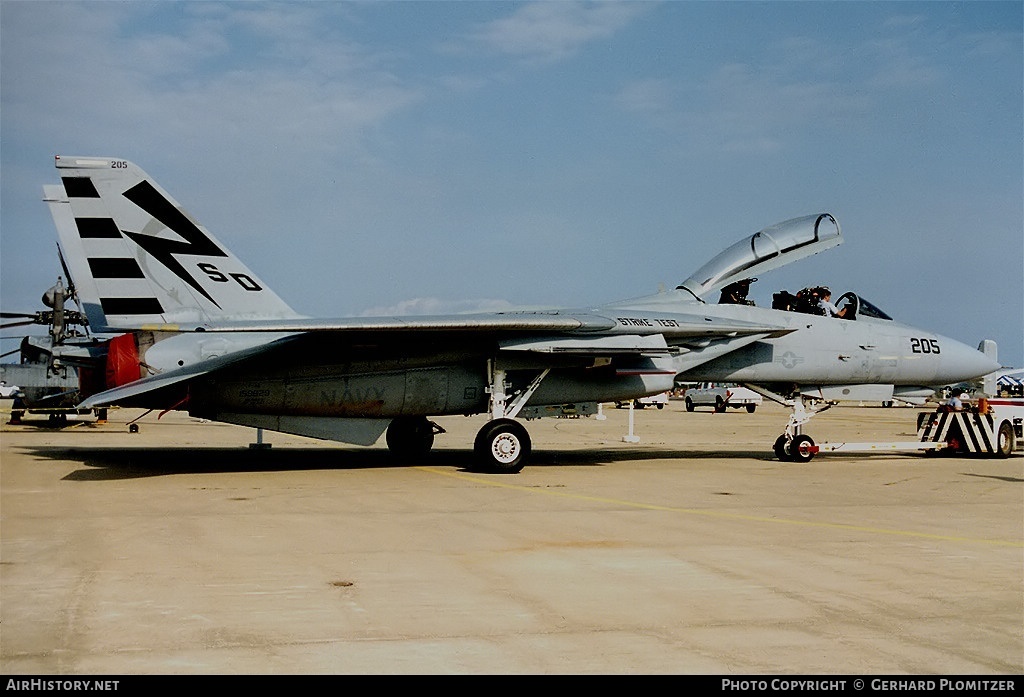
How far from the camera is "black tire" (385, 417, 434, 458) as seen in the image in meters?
16.2

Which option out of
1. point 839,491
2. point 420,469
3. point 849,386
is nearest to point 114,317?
point 420,469

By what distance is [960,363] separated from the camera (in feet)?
55.2

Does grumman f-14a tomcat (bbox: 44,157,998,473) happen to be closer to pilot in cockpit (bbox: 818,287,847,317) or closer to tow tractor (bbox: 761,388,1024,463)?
pilot in cockpit (bbox: 818,287,847,317)

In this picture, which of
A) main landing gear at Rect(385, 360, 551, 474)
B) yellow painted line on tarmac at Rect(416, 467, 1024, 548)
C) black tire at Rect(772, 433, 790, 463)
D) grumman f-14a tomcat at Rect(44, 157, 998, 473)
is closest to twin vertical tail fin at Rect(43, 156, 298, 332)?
grumman f-14a tomcat at Rect(44, 157, 998, 473)

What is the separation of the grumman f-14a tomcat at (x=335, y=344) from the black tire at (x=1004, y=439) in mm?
5476

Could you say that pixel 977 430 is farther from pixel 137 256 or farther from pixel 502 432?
pixel 137 256

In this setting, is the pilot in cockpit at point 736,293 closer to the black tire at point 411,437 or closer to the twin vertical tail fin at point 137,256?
the black tire at point 411,437

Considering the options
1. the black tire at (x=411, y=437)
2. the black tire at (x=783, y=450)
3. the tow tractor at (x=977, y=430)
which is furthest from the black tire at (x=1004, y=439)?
the black tire at (x=411, y=437)

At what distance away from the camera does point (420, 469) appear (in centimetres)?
1427

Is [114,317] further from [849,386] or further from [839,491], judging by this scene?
[849,386]

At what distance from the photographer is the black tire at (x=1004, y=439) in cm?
1766

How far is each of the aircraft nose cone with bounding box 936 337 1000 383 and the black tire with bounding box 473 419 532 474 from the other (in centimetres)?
829

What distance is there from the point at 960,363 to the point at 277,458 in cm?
1245

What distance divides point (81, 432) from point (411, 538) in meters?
20.2
